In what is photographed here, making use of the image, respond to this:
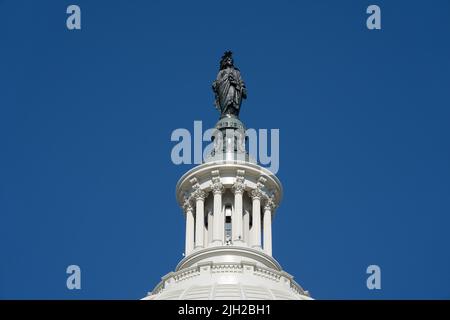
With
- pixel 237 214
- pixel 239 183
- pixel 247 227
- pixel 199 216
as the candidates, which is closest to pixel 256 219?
pixel 247 227

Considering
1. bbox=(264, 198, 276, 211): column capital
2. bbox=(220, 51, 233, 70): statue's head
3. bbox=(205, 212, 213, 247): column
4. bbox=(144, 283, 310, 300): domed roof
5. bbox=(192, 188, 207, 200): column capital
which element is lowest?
bbox=(144, 283, 310, 300): domed roof

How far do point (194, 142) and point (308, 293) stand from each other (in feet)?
44.5

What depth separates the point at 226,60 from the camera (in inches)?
4402

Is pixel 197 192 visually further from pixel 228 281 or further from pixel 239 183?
pixel 228 281

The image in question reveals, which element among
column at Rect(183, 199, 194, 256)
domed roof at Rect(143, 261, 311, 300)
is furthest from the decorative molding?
domed roof at Rect(143, 261, 311, 300)

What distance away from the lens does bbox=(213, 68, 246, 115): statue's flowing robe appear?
109 metres

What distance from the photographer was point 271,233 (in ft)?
338

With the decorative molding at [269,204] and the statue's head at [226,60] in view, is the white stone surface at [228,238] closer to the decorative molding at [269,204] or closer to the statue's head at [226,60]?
the decorative molding at [269,204]

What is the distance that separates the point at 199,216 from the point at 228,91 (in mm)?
11609

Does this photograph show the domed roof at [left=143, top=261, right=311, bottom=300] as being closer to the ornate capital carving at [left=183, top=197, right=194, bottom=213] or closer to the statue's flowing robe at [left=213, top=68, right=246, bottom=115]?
the ornate capital carving at [left=183, top=197, right=194, bottom=213]

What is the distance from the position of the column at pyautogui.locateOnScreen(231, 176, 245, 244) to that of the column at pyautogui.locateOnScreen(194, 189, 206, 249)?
6.73 feet

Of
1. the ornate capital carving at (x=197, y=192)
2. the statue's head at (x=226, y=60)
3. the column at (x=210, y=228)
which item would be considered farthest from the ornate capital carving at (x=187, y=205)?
the statue's head at (x=226, y=60)

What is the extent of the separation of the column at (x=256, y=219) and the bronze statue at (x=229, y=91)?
7.95m
